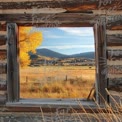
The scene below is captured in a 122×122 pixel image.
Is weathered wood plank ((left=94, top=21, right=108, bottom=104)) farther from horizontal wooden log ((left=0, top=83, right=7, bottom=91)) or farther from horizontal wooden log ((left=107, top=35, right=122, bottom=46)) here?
horizontal wooden log ((left=0, top=83, right=7, bottom=91))

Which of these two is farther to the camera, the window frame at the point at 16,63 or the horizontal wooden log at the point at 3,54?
the horizontal wooden log at the point at 3,54

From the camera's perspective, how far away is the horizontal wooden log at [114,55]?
4914mm

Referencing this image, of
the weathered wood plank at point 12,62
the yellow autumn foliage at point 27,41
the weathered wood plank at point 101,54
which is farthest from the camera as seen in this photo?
the yellow autumn foliage at point 27,41

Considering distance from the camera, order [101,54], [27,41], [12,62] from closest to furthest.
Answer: [101,54]
[12,62]
[27,41]

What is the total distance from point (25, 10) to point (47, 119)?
1622 mm

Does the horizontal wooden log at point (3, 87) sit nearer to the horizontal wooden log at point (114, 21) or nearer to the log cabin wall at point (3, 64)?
the log cabin wall at point (3, 64)

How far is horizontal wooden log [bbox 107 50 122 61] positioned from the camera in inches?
193

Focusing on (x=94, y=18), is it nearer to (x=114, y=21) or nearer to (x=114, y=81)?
(x=114, y=21)

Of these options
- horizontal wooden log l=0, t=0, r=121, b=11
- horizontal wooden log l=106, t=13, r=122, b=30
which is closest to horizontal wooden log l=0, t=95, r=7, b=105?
horizontal wooden log l=0, t=0, r=121, b=11

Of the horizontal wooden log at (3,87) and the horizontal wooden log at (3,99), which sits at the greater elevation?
the horizontal wooden log at (3,87)

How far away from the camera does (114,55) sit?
194 inches

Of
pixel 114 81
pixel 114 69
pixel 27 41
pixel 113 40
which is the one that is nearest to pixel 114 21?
pixel 113 40

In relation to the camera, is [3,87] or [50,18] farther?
[3,87]

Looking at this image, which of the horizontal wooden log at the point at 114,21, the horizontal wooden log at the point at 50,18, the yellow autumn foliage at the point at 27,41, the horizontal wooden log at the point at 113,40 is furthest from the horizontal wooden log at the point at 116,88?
the yellow autumn foliage at the point at 27,41
